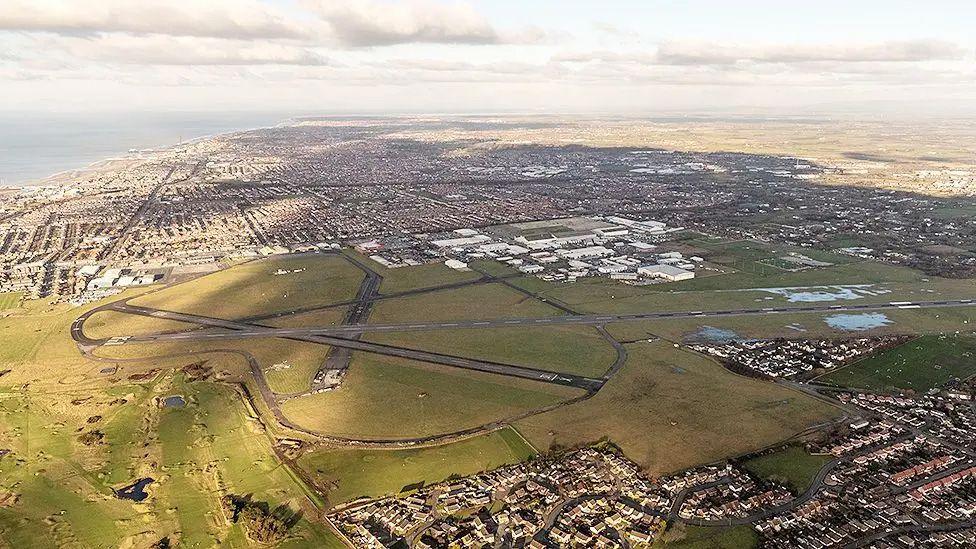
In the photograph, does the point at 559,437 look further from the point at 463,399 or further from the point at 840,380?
the point at 840,380

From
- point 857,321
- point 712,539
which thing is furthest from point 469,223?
point 712,539

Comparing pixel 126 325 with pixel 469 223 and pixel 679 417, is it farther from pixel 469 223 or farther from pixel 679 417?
pixel 469 223

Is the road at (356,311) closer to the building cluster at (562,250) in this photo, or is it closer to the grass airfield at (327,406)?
the grass airfield at (327,406)

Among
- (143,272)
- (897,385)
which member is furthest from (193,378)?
(897,385)

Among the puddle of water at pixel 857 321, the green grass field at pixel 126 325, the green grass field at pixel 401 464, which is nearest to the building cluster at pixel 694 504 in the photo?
the green grass field at pixel 401 464

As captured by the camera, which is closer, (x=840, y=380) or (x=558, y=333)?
(x=840, y=380)

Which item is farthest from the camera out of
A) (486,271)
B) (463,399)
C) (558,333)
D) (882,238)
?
(882,238)
